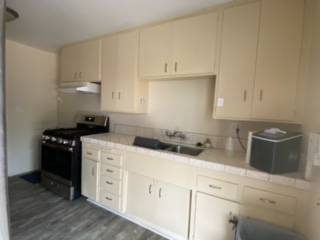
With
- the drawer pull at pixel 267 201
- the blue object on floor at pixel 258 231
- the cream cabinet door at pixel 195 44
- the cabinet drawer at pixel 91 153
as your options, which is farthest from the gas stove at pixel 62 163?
the drawer pull at pixel 267 201

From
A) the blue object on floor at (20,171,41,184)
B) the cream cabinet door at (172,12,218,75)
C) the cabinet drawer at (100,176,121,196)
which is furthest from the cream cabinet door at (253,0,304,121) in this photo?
the blue object on floor at (20,171,41,184)

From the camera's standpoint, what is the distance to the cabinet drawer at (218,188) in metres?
1.58

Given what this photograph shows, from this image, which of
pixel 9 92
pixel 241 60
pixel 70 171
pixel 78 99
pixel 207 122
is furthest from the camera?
pixel 78 99

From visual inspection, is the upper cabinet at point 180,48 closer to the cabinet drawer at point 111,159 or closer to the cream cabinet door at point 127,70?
the cream cabinet door at point 127,70

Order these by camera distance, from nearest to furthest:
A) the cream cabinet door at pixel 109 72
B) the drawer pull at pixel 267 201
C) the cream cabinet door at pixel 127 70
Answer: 1. the drawer pull at pixel 267 201
2. the cream cabinet door at pixel 127 70
3. the cream cabinet door at pixel 109 72

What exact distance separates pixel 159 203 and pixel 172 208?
157mm

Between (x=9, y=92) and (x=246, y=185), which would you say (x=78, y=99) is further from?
(x=246, y=185)

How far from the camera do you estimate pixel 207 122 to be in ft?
7.50

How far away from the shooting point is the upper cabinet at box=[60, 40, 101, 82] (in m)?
2.80

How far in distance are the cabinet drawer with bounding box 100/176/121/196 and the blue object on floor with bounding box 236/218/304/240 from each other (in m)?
1.43

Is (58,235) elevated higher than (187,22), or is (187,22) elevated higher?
(187,22)

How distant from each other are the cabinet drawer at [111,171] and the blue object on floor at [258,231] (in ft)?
4.65

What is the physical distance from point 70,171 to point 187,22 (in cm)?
242

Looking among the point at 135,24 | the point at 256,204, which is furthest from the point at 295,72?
the point at 135,24
